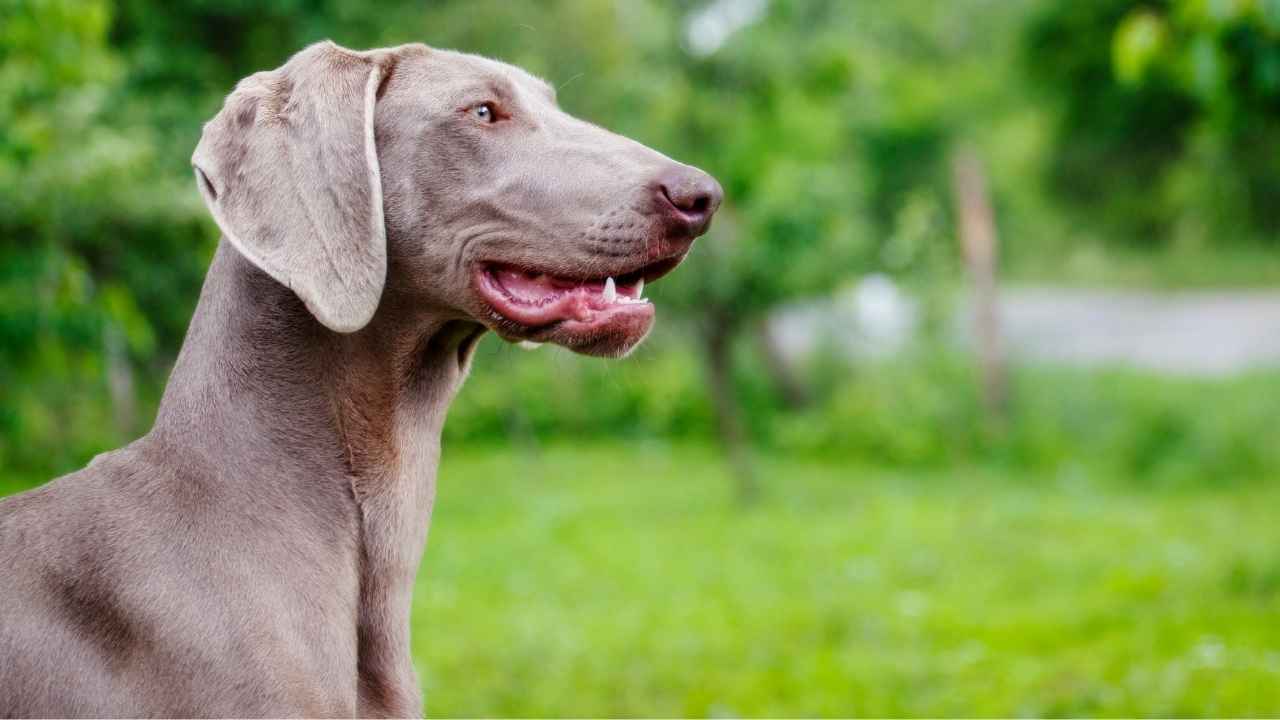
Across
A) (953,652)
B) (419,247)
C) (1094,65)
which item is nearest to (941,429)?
(953,652)

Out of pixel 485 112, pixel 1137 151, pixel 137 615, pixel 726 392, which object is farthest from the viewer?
pixel 1137 151

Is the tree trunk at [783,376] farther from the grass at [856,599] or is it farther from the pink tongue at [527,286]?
the pink tongue at [527,286]

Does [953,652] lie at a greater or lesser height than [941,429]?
lesser

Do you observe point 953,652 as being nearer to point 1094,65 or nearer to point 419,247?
point 419,247

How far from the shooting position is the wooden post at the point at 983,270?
460 inches

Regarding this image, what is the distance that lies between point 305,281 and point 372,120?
373 mm

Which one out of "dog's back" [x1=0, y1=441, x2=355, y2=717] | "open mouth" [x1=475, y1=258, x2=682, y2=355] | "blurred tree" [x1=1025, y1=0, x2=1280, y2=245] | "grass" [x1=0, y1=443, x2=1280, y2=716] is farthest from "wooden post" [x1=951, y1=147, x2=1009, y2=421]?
"dog's back" [x1=0, y1=441, x2=355, y2=717]

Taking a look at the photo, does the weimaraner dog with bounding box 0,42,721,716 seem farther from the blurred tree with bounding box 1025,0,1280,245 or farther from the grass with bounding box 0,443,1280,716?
the blurred tree with bounding box 1025,0,1280,245

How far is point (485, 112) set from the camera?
8.39ft

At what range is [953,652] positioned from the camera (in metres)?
6.03

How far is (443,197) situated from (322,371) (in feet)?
1.29

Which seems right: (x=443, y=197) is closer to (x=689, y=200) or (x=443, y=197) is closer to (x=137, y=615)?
(x=689, y=200)

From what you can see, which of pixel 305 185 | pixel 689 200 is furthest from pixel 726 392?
pixel 305 185

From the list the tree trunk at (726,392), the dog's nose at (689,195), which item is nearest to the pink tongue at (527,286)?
the dog's nose at (689,195)
